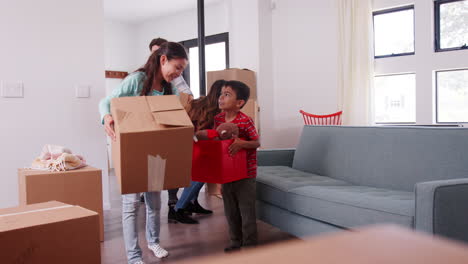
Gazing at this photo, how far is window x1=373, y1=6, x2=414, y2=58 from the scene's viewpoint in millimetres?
5047

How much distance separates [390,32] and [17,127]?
4.48m

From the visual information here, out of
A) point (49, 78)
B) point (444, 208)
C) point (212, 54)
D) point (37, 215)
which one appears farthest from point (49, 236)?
point (212, 54)

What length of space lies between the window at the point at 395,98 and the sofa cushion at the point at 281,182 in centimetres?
280

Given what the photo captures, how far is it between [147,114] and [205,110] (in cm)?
82

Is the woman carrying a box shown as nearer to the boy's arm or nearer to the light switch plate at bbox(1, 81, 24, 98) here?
the boy's arm

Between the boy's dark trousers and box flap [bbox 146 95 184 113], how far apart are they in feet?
2.15

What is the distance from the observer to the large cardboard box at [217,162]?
215 cm

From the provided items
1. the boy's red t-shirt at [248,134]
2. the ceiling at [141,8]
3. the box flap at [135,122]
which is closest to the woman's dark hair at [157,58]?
the box flap at [135,122]

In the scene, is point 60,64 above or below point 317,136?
above

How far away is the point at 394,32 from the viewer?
16.9ft

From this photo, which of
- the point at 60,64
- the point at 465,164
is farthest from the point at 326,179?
the point at 60,64

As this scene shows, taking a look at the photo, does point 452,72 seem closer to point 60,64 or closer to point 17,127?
point 60,64

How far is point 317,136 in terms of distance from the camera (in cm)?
313

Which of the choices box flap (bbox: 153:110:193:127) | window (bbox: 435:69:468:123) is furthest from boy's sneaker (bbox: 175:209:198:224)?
window (bbox: 435:69:468:123)
